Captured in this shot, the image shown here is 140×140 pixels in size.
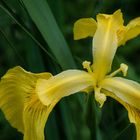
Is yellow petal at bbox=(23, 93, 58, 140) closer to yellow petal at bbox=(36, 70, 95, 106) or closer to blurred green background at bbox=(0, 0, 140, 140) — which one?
yellow petal at bbox=(36, 70, 95, 106)

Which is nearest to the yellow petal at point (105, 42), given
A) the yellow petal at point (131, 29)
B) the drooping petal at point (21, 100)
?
the yellow petal at point (131, 29)

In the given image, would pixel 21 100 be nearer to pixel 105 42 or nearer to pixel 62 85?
pixel 62 85

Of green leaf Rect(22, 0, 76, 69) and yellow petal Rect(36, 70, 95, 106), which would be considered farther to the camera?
green leaf Rect(22, 0, 76, 69)

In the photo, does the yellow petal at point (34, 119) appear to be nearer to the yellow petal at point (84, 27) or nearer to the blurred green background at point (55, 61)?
the blurred green background at point (55, 61)

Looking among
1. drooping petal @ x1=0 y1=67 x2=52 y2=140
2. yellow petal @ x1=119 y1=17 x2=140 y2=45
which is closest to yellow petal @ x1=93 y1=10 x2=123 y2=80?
yellow petal @ x1=119 y1=17 x2=140 y2=45

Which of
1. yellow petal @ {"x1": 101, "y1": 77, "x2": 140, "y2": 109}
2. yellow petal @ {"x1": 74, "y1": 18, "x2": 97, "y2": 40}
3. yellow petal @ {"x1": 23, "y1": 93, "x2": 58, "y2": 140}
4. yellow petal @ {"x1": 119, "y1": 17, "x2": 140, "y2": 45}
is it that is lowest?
yellow petal @ {"x1": 101, "y1": 77, "x2": 140, "y2": 109}

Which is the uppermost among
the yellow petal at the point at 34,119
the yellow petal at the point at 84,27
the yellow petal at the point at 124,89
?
the yellow petal at the point at 84,27
